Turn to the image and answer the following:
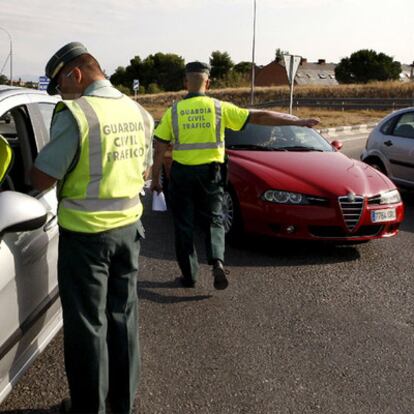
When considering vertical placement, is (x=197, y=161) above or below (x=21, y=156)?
below

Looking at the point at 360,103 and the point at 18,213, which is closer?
the point at 18,213

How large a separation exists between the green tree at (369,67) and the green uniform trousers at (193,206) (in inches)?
2861

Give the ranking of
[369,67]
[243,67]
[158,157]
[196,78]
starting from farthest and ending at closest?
[243,67] → [369,67] → [158,157] → [196,78]

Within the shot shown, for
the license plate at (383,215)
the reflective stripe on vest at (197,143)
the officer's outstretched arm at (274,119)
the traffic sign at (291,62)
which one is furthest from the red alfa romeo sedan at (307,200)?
the traffic sign at (291,62)

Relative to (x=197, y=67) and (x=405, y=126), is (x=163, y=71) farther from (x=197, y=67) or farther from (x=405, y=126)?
(x=197, y=67)

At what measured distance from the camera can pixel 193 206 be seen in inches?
184

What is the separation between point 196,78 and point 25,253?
2347mm

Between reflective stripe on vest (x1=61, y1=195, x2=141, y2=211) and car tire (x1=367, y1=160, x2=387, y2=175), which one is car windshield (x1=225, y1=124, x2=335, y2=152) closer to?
car tire (x1=367, y1=160, x2=387, y2=175)

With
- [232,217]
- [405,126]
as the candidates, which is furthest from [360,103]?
[232,217]

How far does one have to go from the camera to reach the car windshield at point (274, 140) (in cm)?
648

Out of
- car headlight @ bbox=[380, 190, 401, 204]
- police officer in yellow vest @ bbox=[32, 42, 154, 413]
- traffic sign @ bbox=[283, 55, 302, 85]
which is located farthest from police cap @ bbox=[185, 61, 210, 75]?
traffic sign @ bbox=[283, 55, 302, 85]

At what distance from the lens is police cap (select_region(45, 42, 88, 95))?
244cm

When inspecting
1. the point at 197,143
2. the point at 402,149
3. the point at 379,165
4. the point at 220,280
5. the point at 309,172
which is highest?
the point at 197,143

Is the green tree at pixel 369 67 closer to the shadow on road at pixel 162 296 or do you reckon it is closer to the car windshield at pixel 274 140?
the car windshield at pixel 274 140
